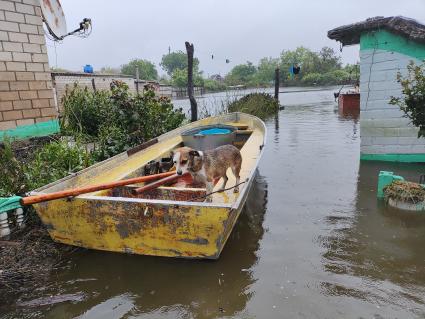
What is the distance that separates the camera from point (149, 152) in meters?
6.05

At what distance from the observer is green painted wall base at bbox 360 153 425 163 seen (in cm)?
720

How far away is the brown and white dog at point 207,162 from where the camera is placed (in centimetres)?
337

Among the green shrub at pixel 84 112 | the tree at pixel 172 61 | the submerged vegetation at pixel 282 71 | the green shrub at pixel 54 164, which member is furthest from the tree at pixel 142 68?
the green shrub at pixel 54 164

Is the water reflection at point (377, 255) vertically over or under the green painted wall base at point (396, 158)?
under

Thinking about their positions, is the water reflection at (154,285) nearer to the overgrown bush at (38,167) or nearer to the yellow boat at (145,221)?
the yellow boat at (145,221)

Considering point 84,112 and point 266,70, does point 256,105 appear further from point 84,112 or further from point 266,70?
point 266,70

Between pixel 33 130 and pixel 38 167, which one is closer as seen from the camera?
pixel 38 167

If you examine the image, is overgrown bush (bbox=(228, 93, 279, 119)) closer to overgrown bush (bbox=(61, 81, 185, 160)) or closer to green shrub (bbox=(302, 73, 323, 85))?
overgrown bush (bbox=(61, 81, 185, 160))

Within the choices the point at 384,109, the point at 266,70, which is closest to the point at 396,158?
the point at 384,109

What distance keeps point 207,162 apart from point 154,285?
140cm

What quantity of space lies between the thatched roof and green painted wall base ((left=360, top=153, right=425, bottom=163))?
7.88ft

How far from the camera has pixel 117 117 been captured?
7.67 metres

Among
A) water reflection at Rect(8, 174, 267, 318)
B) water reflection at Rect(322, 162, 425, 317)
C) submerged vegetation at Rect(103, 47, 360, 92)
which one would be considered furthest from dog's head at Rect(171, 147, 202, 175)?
submerged vegetation at Rect(103, 47, 360, 92)

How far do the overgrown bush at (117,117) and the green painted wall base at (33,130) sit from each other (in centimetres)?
53
